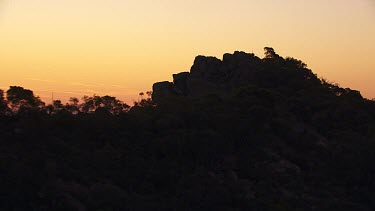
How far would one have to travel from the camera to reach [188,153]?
44.7 meters

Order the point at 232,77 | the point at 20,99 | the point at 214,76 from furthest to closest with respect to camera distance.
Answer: the point at 214,76
the point at 232,77
the point at 20,99

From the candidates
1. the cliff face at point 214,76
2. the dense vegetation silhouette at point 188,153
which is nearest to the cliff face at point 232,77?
the cliff face at point 214,76

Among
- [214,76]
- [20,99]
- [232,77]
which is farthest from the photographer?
[214,76]

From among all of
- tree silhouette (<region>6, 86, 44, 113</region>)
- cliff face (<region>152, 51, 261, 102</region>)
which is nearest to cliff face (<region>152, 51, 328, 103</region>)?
cliff face (<region>152, 51, 261, 102</region>)

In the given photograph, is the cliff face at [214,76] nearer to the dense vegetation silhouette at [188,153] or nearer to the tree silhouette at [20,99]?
the dense vegetation silhouette at [188,153]

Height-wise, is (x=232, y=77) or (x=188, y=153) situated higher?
(x=232, y=77)

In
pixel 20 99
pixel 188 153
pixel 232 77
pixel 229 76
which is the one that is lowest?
pixel 188 153

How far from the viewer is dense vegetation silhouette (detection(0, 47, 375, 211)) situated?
35.8 metres

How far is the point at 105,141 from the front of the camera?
44219 millimetres

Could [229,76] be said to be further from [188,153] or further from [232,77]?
[188,153]

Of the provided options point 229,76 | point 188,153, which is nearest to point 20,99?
point 188,153

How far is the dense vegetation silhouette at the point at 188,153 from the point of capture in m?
35.8

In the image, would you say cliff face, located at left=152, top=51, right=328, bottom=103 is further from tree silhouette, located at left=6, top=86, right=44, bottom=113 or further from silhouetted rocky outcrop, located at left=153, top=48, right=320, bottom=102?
tree silhouette, located at left=6, top=86, right=44, bottom=113

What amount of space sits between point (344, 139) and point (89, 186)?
85.6ft
